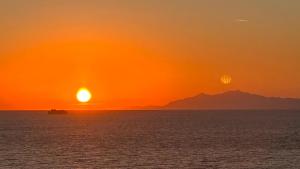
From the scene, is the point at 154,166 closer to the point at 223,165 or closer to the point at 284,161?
the point at 223,165

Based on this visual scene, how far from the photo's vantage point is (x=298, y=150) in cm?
10481

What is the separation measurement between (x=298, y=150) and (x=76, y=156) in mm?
43024

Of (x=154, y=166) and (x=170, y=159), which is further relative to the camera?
(x=170, y=159)

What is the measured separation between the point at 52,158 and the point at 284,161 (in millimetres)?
38764

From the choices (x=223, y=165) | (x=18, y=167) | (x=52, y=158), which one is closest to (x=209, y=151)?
(x=223, y=165)

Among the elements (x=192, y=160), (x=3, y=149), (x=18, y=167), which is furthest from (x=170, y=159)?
(x=3, y=149)

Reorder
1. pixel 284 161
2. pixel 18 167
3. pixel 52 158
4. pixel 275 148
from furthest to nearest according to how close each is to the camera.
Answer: pixel 275 148 → pixel 52 158 → pixel 284 161 → pixel 18 167

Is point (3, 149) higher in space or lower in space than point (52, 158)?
higher

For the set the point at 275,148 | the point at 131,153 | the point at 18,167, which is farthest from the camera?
the point at 275,148

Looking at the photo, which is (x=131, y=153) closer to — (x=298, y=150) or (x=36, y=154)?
(x=36, y=154)

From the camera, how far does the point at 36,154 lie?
10062 cm

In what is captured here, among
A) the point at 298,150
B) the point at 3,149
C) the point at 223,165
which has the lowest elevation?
the point at 223,165

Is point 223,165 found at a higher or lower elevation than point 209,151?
lower

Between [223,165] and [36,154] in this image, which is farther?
[36,154]
